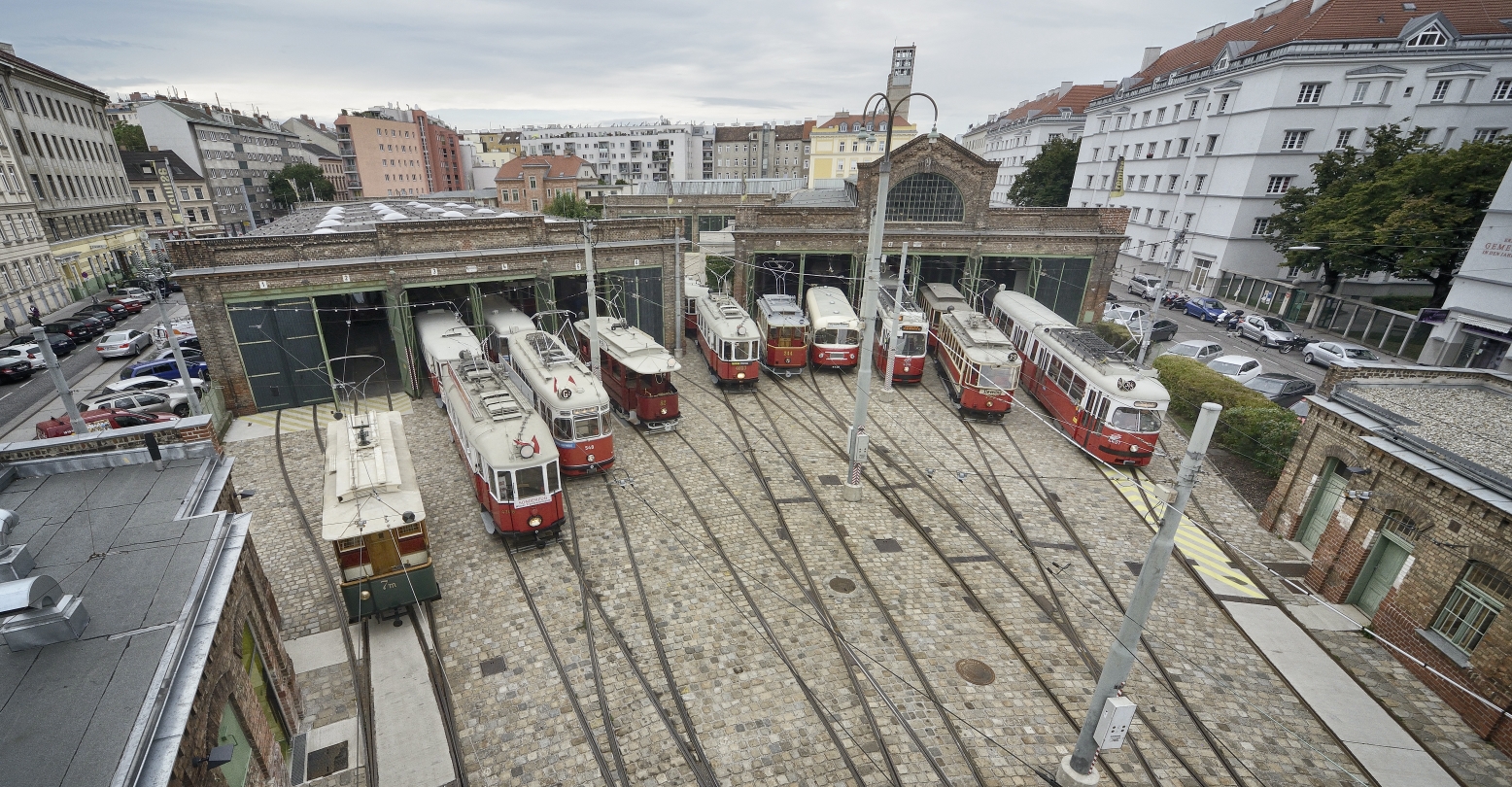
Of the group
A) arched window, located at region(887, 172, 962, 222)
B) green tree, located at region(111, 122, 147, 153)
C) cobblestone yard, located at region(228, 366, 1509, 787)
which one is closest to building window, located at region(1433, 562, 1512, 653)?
cobblestone yard, located at region(228, 366, 1509, 787)

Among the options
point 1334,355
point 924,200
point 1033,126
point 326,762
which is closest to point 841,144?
point 1033,126

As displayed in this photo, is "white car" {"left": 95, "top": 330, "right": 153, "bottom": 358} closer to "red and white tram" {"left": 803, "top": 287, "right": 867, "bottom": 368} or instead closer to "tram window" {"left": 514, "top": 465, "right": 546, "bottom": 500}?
"tram window" {"left": 514, "top": 465, "right": 546, "bottom": 500}

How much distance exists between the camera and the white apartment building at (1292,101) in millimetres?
37219

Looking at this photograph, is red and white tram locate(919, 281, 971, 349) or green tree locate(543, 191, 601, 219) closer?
red and white tram locate(919, 281, 971, 349)

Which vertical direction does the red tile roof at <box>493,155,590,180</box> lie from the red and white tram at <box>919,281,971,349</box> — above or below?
above

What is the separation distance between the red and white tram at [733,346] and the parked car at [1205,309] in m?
33.1

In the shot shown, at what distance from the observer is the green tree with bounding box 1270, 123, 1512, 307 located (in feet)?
92.6

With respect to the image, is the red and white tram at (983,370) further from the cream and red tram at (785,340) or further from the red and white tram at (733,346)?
the red and white tram at (733,346)

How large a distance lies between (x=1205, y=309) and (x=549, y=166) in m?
72.9

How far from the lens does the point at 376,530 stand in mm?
10328

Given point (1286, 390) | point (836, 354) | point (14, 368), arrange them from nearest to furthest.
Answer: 1. point (1286, 390)
2. point (836, 354)
3. point (14, 368)

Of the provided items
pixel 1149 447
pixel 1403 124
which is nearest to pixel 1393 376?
pixel 1149 447

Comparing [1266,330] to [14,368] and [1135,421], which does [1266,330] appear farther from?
[14,368]

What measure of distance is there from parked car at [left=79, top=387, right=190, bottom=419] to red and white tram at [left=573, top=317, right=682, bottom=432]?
14.6 m
